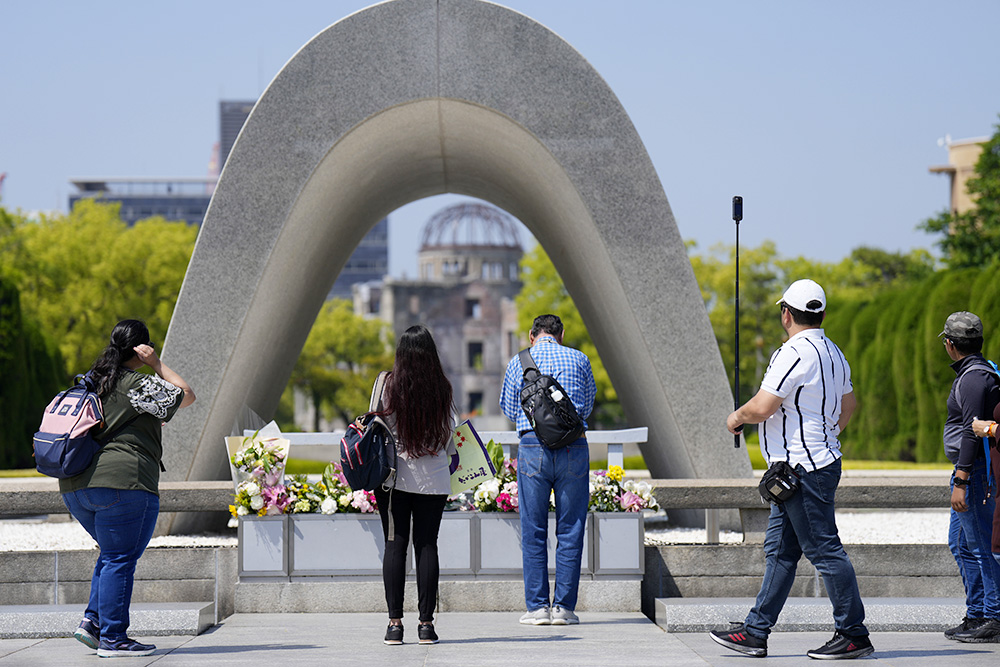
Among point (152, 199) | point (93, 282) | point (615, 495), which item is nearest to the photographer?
point (615, 495)

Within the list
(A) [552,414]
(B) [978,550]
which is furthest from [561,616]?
(B) [978,550]

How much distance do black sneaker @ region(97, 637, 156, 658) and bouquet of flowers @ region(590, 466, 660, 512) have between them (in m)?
3.15

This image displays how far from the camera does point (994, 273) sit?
2258 centimetres

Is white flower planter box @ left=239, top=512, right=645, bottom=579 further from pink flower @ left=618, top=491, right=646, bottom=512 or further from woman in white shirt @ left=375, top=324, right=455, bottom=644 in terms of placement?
woman in white shirt @ left=375, top=324, right=455, bottom=644

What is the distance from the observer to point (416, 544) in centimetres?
596

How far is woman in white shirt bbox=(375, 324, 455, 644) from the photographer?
19.2ft

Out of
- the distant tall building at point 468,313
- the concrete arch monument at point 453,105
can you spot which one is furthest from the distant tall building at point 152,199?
the concrete arch monument at point 453,105

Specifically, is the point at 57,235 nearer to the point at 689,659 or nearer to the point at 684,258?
the point at 684,258

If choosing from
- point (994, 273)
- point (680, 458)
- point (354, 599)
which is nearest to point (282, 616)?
point (354, 599)

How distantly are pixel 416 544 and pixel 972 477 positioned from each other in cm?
315

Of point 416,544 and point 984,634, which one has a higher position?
point 416,544

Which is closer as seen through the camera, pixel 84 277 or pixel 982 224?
→ pixel 84 277

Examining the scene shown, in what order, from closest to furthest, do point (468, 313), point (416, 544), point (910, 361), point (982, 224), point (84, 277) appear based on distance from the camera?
point (416, 544), point (910, 361), point (84, 277), point (982, 224), point (468, 313)

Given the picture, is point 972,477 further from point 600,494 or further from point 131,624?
Result: point 131,624
